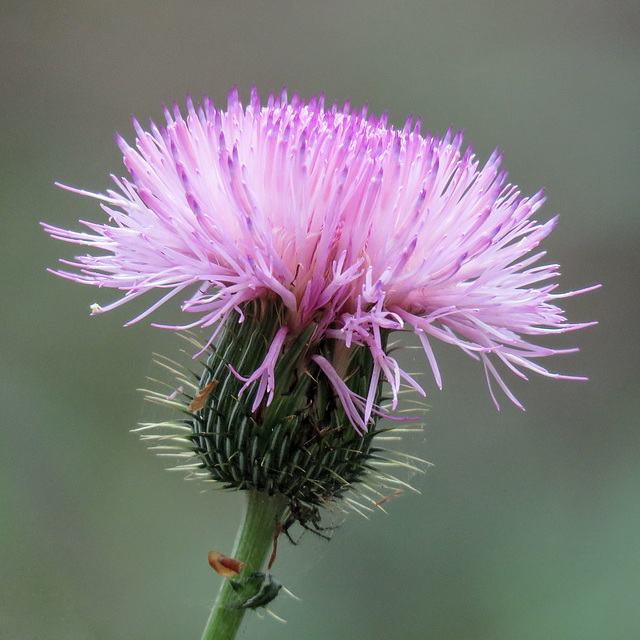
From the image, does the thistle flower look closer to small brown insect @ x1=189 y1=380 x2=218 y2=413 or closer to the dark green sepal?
small brown insect @ x1=189 y1=380 x2=218 y2=413

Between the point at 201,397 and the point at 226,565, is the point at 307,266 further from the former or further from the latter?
the point at 226,565

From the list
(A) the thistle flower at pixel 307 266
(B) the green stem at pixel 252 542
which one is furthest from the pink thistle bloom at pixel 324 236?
(B) the green stem at pixel 252 542

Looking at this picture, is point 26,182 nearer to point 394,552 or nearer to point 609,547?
point 394,552

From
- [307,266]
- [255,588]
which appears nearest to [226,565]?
[255,588]

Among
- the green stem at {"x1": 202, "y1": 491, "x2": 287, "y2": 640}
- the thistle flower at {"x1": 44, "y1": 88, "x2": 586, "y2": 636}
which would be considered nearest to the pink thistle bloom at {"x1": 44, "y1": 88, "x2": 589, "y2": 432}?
the thistle flower at {"x1": 44, "y1": 88, "x2": 586, "y2": 636}

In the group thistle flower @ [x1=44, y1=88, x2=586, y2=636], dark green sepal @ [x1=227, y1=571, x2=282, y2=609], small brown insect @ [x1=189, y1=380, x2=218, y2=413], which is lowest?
dark green sepal @ [x1=227, y1=571, x2=282, y2=609]

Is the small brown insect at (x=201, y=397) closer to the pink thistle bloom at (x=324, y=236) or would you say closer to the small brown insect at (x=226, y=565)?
the pink thistle bloom at (x=324, y=236)
